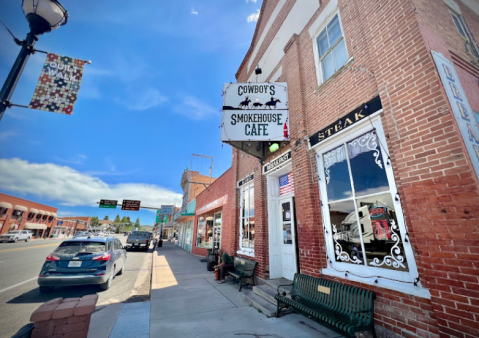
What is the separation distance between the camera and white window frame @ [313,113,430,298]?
9.66 feet

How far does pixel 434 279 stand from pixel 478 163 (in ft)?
5.18

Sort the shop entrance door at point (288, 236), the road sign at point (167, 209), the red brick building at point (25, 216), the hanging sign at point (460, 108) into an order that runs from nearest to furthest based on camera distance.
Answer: the hanging sign at point (460, 108)
the shop entrance door at point (288, 236)
the road sign at point (167, 209)
the red brick building at point (25, 216)

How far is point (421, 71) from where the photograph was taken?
3010 millimetres

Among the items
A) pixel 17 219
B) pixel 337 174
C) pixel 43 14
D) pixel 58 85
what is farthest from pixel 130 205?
pixel 337 174

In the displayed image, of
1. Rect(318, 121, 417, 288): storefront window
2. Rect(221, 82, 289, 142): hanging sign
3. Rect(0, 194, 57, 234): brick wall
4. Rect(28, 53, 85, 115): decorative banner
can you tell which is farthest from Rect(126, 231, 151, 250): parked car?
Rect(0, 194, 57, 234): brick wall

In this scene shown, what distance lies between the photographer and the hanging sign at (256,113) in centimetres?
630

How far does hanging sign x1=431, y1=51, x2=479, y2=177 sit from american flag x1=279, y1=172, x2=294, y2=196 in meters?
4.11

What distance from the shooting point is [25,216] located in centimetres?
3906

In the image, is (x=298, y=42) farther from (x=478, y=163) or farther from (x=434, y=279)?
(x=434, y=279)

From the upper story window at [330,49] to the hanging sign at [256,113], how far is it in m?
1.33

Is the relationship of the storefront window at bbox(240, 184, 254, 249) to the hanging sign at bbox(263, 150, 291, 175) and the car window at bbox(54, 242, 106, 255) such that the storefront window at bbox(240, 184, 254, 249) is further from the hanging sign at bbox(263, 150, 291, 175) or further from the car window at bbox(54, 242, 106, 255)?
the car window at bbox(54, 242, 106, 255)

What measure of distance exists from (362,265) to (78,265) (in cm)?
723

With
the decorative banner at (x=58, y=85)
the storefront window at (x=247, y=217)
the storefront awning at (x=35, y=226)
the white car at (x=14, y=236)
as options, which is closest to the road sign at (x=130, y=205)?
the white car at (x=14, y=236)

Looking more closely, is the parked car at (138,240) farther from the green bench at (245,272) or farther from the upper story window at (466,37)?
the upper story window at (466,37)
